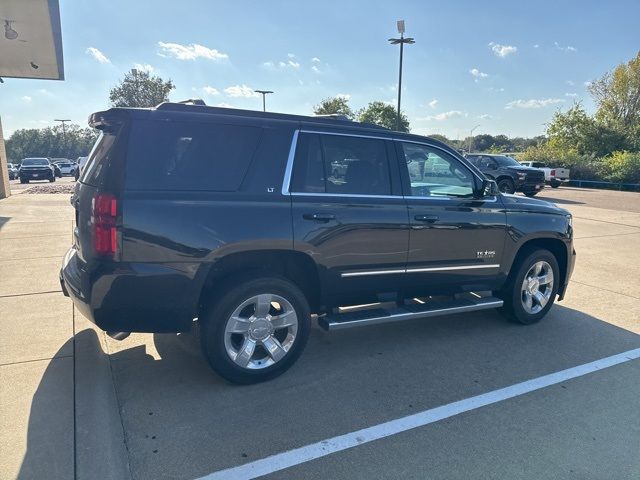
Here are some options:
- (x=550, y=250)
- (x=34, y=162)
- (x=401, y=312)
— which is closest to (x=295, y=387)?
(x=401, y=312)

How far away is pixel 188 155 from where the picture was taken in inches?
130

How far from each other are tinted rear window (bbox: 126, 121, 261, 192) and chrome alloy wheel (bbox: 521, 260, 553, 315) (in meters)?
3.30

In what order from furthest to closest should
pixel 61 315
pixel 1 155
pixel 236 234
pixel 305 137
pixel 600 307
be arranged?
pixel 1 155 < pixel 600 307 < pixel 61 315 < pixel 305 137 < pixel 236 234

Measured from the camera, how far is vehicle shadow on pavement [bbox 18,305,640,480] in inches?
109

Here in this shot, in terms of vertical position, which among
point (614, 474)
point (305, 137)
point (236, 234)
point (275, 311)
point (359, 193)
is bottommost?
point (614, 474)

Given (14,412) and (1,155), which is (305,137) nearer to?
(14,412)

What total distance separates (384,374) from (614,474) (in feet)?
5.42

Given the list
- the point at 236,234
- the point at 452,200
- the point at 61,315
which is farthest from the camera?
the point at 61,315

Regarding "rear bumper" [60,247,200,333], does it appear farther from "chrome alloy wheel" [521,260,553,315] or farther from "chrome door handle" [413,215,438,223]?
"chrome alloy wheel" [521,260,553,315]

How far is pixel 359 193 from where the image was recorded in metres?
3.94

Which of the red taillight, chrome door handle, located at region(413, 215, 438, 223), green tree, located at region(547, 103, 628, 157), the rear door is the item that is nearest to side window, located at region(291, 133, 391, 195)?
the rear door

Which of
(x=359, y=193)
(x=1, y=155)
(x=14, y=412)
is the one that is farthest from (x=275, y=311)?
(x=1, y=155)

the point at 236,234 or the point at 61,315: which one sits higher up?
the point at 236,234

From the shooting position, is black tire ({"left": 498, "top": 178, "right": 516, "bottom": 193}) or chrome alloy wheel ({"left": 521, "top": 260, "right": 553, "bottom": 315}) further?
black tire ({"left": 498, "top": 178, "right": 516, "bottom": 193})
